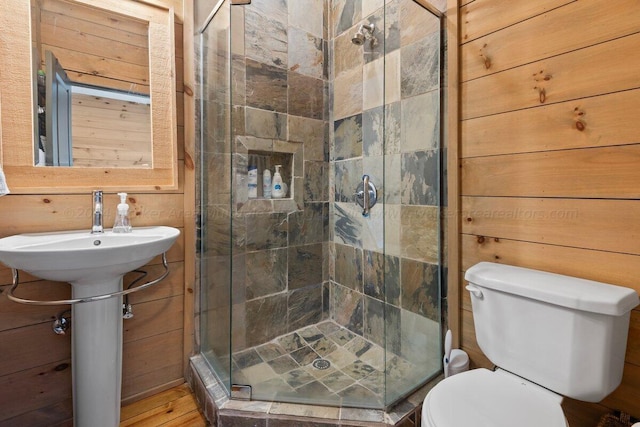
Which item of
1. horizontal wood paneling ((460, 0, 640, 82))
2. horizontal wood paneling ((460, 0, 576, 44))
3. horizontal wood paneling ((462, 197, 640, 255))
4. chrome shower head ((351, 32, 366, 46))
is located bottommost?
horizontal wood paneling ((462, 197, 640, 255))

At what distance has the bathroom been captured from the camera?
964 mm

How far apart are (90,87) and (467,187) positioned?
1707mm

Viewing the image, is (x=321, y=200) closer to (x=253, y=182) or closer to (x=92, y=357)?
(x=253, y=182)

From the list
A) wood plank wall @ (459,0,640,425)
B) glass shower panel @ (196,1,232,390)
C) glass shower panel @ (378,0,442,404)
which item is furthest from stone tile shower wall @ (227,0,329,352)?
wood plank wall @ (459,0,640,425)

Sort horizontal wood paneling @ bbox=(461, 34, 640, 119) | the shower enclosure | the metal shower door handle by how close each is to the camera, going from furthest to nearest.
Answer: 1. the metal shower door handle
2. the shower enclosure
3. horizontal wood paneling @ bbox=(461, 34, 640, 119)

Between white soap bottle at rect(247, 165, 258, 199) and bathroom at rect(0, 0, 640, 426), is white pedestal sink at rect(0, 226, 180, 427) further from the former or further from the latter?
white soap bottle at rect(247, 165, 258, 199)

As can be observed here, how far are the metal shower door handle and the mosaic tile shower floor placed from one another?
2.40 ft

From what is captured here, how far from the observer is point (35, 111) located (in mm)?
1220

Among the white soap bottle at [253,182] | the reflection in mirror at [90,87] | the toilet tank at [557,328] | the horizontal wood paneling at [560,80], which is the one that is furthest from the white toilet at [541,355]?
the reflection in mirror at [90,87]

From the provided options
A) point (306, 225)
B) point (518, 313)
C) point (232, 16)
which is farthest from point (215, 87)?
point (518, 313)

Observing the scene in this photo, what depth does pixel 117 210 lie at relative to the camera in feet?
4.39

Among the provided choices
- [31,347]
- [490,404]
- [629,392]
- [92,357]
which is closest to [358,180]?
[490,404]

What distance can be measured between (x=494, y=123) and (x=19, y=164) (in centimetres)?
189

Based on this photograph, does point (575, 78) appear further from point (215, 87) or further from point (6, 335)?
point (6, 335)
